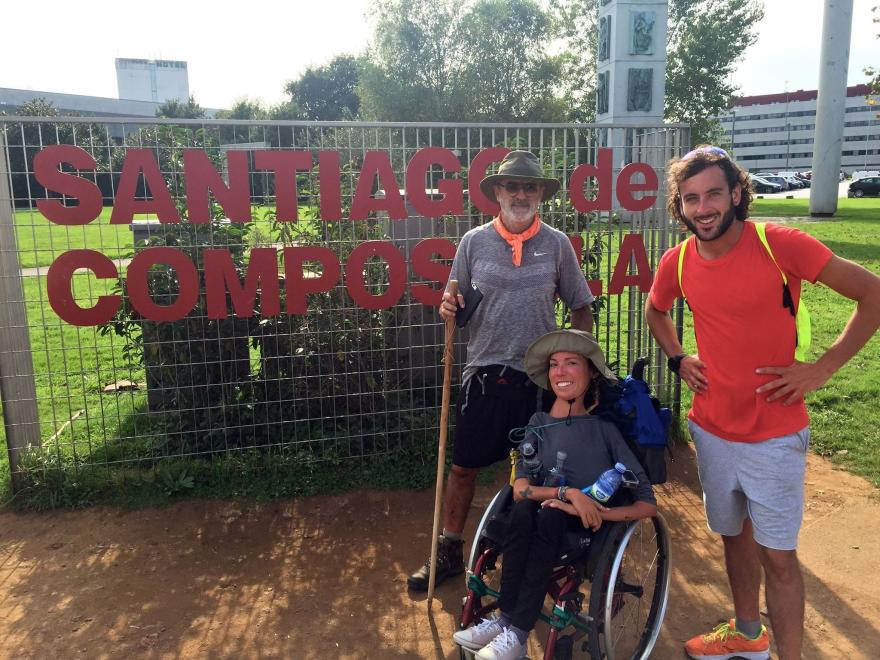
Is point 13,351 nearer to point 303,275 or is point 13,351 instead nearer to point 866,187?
point 303,275

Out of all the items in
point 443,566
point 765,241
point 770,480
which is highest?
point 765,241

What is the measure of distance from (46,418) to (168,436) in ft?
5.55

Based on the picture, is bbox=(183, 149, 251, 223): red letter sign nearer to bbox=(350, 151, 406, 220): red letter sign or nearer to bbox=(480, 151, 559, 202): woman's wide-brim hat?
bbox=(350, 151, 406, 220): red letter sign

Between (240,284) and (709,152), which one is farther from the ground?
(709,152)

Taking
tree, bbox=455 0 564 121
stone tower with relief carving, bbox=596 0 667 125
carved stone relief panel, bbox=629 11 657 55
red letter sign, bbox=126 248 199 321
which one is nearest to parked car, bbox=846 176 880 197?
tree, bbox=455 0 564 121

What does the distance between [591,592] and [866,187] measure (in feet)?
130

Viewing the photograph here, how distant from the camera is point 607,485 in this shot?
2.56m

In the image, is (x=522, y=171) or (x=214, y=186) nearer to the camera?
(x=522, y=171)

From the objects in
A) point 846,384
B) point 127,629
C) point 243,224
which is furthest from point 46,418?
point 846,384

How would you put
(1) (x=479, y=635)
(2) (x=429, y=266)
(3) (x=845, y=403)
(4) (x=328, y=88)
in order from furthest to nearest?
(4) (x=328, y=88) → (3) (x=845, y=403) → (2) (x=429, y=266) → (1) (x=479, y=635)

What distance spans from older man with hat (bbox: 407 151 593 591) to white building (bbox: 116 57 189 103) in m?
93.7

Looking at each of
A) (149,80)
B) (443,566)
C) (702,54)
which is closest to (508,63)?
(702,54)

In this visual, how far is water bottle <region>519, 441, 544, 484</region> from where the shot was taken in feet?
8.97

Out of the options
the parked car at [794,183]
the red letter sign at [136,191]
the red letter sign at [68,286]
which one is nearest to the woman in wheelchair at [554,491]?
the red letter sign at [136,191]
